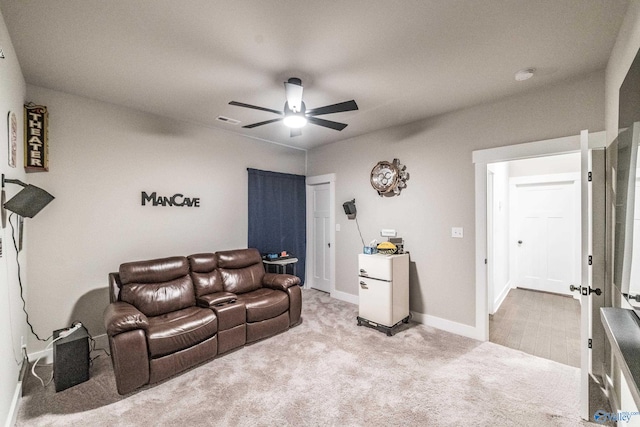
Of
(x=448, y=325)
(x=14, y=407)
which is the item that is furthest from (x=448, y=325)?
(x=14, y=407)

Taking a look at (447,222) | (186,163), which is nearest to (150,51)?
(186,163)

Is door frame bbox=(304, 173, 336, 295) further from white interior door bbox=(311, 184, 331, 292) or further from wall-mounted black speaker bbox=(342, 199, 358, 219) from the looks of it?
wall-mounted black speaker bbox=(342, 199, 358, 219)

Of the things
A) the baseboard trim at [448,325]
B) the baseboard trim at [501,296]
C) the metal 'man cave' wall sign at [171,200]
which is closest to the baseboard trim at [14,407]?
the metal 'man cave' wall sign at [171,200]

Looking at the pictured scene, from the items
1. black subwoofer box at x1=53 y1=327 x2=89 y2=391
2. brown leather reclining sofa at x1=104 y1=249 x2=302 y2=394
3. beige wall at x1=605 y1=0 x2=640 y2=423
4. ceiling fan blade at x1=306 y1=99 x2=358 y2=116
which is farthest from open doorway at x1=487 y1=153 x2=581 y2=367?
black subwoofer box at x1=53 y1=327 x2=89 y2=391

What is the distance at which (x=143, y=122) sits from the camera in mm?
3477

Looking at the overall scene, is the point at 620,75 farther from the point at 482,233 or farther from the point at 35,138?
the point at 35,138

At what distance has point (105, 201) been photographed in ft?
10.4

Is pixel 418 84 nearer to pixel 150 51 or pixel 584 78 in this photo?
pixel 584 78

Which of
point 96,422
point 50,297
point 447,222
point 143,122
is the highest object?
point 143,122

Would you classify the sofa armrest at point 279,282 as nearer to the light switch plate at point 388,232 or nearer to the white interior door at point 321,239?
the light switch plate at point 388,232

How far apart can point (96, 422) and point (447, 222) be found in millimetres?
3804

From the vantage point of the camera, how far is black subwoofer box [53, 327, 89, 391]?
2.30 m

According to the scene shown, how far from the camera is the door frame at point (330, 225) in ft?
16.2

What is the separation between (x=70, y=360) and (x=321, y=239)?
377cm
